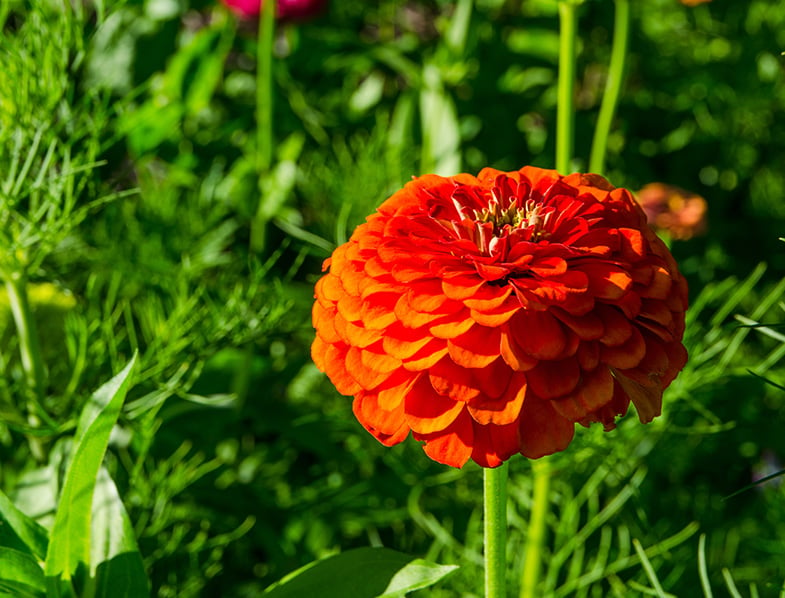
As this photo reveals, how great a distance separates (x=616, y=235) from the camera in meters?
0.33

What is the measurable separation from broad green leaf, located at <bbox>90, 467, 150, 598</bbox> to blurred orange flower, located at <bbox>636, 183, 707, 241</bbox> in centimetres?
47

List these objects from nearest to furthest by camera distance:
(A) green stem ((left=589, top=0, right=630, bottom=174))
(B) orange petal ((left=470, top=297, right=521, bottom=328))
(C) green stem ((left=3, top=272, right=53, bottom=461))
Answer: (B) orange petal ((left=470, top=297, right=521, bottom=328)), (C) green stem ((left=3, top=272, right=53, bottom=461)), (A) green stem ((left=589, top=0, right=630, bottom=174))

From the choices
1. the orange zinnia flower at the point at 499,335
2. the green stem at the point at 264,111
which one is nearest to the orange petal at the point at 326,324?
the orange zinnia flower at the point at 499,335

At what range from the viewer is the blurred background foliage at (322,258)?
1.71 ft

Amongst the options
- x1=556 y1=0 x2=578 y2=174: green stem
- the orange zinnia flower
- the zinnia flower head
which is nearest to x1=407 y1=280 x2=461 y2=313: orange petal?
the orange zinnia flower

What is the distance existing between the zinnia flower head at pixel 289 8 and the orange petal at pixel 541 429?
0.60 m

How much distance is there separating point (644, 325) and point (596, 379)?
1.1 inches

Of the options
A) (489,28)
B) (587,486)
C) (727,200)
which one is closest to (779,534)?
(587,486)

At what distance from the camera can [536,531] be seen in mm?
538

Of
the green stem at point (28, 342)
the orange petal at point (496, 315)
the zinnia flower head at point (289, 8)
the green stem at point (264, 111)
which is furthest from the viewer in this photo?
the zinnia flower head at point (289, 8)

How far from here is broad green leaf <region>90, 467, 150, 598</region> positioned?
0.38 meters

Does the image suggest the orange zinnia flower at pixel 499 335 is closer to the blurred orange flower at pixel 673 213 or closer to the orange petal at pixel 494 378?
the orange petal at pixel 494 378

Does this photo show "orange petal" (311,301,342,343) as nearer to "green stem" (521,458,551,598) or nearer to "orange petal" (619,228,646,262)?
"orange petal" (619,228,646,262)

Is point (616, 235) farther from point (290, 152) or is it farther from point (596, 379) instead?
point (290, 152)
